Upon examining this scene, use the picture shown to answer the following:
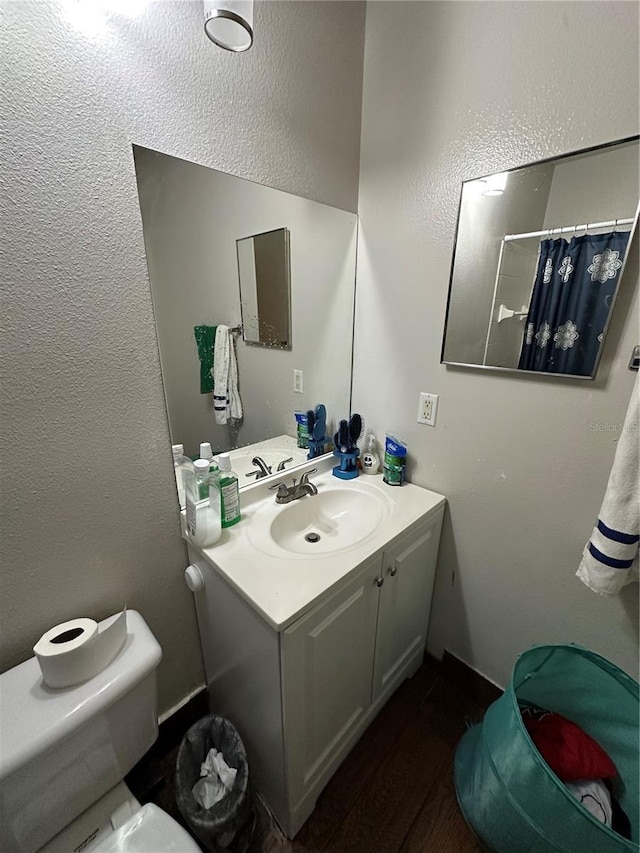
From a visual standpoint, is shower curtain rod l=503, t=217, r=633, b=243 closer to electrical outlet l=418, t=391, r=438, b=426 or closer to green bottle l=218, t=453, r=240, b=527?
electrical outlet l=418, t=391, r=438, b=426

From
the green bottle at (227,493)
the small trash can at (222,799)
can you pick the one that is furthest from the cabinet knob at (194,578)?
the small trash can at (222,799)

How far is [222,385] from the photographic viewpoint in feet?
3.63

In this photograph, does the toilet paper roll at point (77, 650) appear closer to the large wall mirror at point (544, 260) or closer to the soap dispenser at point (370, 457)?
the soap dispenser at point (370, 457)

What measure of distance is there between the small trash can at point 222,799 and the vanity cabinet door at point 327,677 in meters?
0.14

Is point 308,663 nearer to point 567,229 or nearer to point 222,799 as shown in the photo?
point 222,799

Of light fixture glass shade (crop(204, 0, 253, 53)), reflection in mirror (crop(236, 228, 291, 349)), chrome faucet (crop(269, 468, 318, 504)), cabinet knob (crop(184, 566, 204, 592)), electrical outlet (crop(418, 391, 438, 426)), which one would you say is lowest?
cabinet knob (crop(184, 566, 204, 592))

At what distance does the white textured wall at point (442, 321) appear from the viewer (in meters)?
0.82

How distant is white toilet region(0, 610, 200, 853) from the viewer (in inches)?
25.5

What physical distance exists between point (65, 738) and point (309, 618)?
53 cm

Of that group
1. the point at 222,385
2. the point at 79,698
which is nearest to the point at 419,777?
the point at 79,698

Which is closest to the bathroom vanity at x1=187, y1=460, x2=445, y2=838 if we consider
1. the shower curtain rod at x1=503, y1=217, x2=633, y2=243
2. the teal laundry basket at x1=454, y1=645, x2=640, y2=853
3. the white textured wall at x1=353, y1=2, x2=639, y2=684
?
the white textured wall at x1=353, y1=2, x2=639, y2=684

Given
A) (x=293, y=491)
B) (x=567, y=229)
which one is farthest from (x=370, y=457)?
(x=567, y=229)

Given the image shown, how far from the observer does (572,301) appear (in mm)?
871

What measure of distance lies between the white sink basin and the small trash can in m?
0.57
